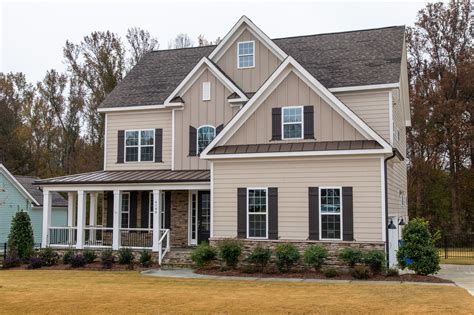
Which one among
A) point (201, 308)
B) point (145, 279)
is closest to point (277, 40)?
point (145, 279)

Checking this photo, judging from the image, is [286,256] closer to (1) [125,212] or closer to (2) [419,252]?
(2) [419,252]

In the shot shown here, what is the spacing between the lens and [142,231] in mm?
22750

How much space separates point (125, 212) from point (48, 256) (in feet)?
12.5

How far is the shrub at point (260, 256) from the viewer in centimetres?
1802

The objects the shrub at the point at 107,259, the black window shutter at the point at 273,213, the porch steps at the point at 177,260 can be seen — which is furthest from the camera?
the porch steps at the point at 177,260

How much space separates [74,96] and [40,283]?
31.6 m

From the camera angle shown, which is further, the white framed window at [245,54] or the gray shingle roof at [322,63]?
the white framed window at [245,54]

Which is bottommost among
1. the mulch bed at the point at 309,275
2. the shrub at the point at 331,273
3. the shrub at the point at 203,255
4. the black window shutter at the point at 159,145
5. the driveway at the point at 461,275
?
the driveway at the point at 461,275

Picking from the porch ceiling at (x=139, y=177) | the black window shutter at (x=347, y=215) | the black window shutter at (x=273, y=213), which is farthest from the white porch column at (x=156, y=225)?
the black window shutter at (x=347, y=215)

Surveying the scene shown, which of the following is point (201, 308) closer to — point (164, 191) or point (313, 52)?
point (164, 191)

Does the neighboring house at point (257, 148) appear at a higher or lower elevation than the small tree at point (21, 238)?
higher

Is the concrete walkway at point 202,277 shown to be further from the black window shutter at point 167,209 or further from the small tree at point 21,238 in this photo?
the small tree at point 21,238

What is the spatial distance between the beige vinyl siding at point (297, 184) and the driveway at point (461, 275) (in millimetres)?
2863

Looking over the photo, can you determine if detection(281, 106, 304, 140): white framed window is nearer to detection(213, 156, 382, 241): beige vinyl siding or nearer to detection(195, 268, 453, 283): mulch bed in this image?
detection(213, 156, 382, 241): beige vinyl siding
